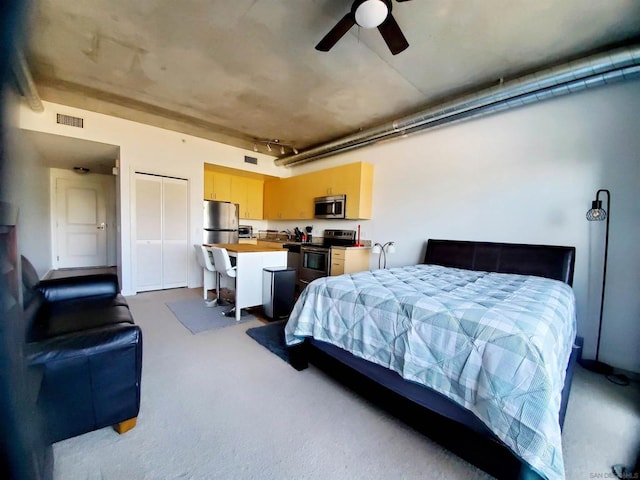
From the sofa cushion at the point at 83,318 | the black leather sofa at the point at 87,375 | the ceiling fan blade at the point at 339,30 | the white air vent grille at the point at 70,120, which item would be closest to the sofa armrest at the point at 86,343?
the black leather sofa at the point at 87,375

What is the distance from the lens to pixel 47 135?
344cm

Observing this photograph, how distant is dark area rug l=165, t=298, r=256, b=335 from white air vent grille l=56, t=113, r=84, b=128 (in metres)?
2.66

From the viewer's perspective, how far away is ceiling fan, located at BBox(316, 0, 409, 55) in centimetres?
168

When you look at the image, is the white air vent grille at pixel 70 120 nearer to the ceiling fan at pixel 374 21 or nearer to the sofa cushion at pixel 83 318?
the sofa cushion at pixel 83 318

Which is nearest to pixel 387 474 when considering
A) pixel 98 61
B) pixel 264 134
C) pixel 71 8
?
pixel 71 8

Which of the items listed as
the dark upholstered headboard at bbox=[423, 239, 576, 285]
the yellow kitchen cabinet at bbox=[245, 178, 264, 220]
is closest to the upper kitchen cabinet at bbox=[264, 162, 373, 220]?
the yellow kitchen cabinet at bbox=[245, 178, 264, 220]

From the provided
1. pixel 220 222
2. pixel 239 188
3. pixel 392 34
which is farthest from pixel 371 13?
pixel 239 188

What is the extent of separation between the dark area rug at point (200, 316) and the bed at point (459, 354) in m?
1.24

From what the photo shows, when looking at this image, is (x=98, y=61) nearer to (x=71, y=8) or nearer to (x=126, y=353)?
(x=71, y=8)

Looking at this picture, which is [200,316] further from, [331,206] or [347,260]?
[331,206]

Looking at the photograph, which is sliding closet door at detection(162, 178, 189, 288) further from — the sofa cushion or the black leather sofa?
the black leather sofa

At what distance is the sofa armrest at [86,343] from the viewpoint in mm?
1202

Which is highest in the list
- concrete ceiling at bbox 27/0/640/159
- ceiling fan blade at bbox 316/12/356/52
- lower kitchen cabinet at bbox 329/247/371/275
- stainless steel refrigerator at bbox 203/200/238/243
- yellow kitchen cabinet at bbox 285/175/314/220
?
concrete ceiling at bbox 27/0/640/159

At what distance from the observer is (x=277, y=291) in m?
3.17
